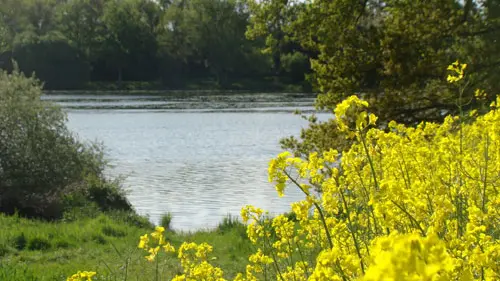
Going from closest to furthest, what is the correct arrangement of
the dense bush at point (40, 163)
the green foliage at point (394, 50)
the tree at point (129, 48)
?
the green foliage at point (394, 50), the dense bush at point (40, 163), the tree at point (129, 48)

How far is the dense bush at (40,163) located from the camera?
14102mm

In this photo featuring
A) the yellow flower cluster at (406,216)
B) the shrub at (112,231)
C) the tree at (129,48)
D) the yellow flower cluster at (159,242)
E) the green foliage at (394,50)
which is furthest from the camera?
the tree at (129,48)

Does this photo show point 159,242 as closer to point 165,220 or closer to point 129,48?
point 165,220

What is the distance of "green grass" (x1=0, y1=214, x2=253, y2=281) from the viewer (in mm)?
8125

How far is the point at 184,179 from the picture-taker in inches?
778

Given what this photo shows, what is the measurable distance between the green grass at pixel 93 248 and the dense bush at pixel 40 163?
1721 mm

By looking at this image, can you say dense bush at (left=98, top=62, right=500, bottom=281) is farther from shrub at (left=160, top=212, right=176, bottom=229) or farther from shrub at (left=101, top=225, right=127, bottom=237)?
shrub at (left=160, top=212, right=176, bottom=229)

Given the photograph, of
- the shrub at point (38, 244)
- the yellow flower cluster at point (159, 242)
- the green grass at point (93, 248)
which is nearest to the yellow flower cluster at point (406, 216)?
the yellow flower cluster at point (159, 242)

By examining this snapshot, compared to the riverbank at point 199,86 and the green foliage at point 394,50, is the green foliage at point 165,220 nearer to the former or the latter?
the green foliage at point 394,50

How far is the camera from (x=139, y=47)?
7425cm

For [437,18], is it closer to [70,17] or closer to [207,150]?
[207,150]

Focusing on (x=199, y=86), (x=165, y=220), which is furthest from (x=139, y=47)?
(x=165, y=220)

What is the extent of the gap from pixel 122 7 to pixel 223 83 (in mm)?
17877

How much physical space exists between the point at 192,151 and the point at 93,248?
15.4 m
